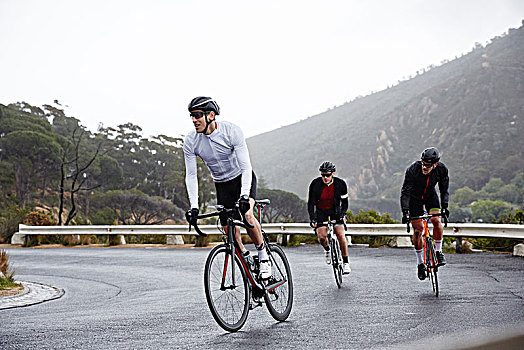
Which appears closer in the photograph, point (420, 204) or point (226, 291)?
point (226, 291)

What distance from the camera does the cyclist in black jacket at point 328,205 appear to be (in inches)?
385

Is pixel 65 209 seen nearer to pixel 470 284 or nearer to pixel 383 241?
pixel 383 241

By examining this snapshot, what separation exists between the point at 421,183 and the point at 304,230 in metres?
11.9

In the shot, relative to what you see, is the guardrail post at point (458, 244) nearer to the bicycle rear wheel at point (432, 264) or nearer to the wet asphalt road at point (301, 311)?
the wet asphalt road at point (301, 311)

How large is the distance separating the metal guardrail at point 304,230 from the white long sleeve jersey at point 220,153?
1059cm

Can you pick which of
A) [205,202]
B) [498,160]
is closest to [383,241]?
[205,202]

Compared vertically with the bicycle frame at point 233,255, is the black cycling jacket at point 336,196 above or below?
above

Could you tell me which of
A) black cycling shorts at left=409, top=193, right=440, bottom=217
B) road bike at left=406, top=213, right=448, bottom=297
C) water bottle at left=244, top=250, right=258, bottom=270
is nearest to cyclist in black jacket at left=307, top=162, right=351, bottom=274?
black cycling shorts at left=409, top=193, right=440, bottom=217

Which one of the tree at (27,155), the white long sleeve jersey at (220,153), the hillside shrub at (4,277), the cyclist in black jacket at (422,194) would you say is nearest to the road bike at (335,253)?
the cyclist in black jacket at (422,194)

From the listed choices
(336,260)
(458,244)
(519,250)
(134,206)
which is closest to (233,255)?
(336,260)

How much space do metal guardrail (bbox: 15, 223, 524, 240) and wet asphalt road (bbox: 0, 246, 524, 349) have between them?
129cm

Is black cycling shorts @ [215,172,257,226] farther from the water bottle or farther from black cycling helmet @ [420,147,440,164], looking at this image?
black cycling helmet @ [420,147,440,164]

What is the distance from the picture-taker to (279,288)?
6352mm

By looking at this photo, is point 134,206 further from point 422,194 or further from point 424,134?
point 424,134
